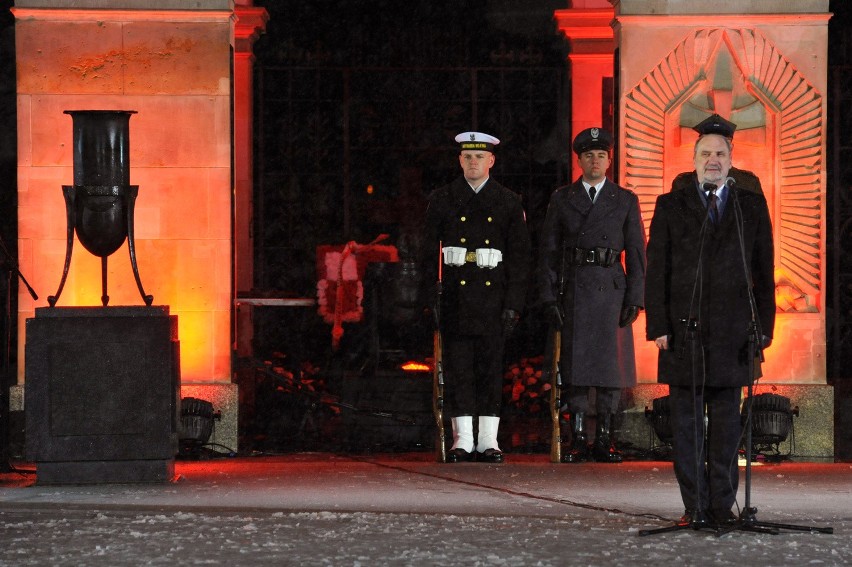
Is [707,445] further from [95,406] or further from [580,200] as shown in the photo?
[95,406]

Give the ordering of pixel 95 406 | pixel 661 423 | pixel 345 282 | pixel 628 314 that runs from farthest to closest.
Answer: pixel 345 282 → pixel 661 423 → pixel 628 314 → pixel 95 406

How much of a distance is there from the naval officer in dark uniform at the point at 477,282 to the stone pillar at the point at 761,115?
4.16 ft

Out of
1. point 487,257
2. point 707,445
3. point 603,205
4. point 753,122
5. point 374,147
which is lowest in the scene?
point 707,445

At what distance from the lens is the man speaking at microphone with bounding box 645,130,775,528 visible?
7.64 meters

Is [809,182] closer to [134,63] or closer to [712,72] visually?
[712,72]

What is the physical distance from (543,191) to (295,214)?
8.31ft

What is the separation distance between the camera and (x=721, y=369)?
7.66m

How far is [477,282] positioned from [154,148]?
260cm

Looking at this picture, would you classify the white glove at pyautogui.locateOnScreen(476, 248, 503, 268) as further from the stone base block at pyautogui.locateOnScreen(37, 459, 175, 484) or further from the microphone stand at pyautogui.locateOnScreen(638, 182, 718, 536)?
the microphone stand at pyautogui.locateOnScreen(638, 182, 718, 536)

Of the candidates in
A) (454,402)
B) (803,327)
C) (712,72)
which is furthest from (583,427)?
(712,72)

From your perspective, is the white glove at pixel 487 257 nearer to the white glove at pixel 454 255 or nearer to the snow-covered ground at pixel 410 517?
the white glove at pixel 454 255

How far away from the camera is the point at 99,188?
9.90 m

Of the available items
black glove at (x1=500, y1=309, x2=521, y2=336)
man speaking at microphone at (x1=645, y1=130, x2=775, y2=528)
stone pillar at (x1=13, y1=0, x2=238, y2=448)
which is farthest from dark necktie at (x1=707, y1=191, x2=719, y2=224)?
stone pillar at (x1=13, y1=0, x2=238, y2=448)

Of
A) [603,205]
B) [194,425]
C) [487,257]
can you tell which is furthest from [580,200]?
[194,425]
